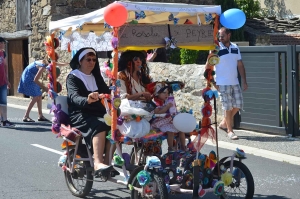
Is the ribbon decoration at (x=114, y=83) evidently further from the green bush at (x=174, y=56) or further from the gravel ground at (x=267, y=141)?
the green bush at (x=174, y=56)

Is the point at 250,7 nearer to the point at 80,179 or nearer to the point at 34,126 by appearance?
the point at 34,126

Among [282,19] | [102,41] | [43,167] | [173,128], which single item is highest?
[282,19]

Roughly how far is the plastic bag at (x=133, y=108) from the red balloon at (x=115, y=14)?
1.06 metres

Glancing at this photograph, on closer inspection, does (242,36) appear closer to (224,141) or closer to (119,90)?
(224,141)

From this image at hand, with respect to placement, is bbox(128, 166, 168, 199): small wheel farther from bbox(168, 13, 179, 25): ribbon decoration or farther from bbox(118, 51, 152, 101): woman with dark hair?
bbox(168, 13, 179, 25): ribbon decoration

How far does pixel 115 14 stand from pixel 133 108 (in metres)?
1.18

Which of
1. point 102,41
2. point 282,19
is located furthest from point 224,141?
point 282,19

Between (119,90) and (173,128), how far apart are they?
2.40 feet

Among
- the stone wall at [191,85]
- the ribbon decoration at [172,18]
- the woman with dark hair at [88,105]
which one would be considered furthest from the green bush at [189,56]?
the ribbon decoration at [172,18]

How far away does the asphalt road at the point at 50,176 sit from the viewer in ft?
24.1

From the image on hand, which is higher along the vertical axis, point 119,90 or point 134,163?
point 119,90

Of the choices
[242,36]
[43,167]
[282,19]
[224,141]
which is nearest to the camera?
[43,167]

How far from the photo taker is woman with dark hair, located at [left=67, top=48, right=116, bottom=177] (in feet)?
21.9

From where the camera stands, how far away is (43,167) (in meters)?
8.92
